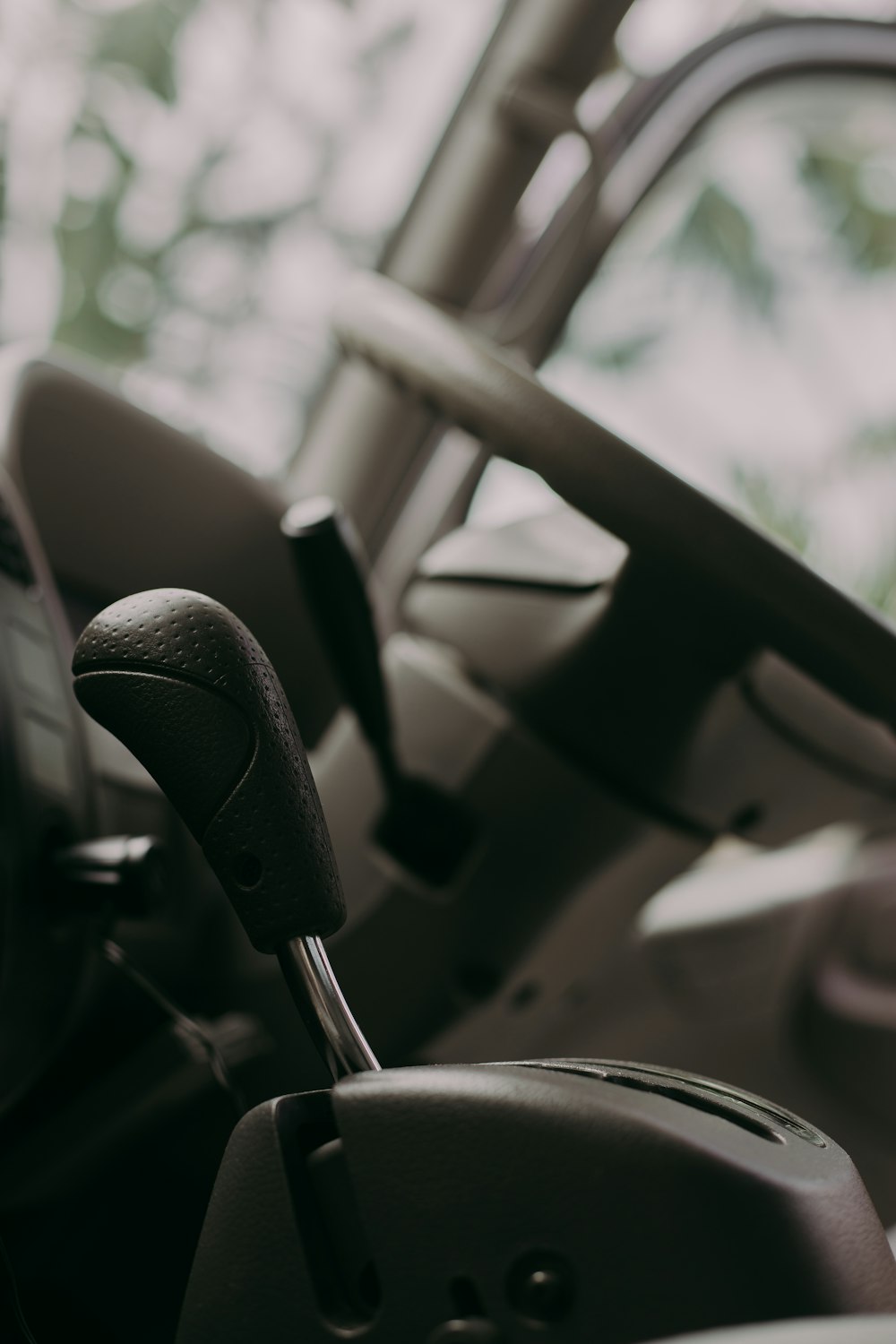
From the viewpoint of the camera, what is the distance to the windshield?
103 centimetres

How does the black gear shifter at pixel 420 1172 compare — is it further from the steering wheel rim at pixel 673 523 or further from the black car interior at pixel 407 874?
the steering wheel rim at pixel 673 523

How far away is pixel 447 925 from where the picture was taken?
763 mm

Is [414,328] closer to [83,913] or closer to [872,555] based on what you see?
[83,913]

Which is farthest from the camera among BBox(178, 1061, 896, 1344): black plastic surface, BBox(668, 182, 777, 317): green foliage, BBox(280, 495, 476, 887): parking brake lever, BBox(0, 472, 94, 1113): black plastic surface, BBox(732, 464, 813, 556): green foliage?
BBox(668, 182, 777, 317): green foliage

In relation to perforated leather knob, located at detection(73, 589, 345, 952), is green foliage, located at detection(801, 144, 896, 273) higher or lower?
higher

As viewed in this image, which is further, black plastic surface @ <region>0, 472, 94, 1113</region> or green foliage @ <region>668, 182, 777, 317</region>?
Result: green foliage @ <region>668, 182, 777, 317</region>

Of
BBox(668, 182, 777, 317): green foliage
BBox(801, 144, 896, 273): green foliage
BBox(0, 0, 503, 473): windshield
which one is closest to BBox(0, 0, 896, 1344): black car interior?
BBox(0, 0, 503, 473): windshield

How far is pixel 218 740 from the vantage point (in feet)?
1.19

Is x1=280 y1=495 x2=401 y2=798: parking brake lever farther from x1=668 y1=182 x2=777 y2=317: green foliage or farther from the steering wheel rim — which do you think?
x1=668 y1=182 x2=777 y2=317: green foliage

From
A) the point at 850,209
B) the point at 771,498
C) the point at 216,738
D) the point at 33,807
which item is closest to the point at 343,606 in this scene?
the point at 33,807

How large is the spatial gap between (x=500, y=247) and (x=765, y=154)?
423 millimetres

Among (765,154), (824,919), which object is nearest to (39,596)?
(824,919)

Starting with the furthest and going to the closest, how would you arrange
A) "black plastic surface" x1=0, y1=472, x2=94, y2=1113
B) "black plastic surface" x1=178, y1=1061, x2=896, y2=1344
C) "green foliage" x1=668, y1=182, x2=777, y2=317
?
"green foliage" x1=668, y1=182, x2=777, y2=317
"black plastic surface" x1=0, y1=472, x2=94, y2=1113
"black plastic surface" x1=178, y1=1061, x2=896, y2=1344

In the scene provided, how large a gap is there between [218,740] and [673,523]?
0.26 metres
